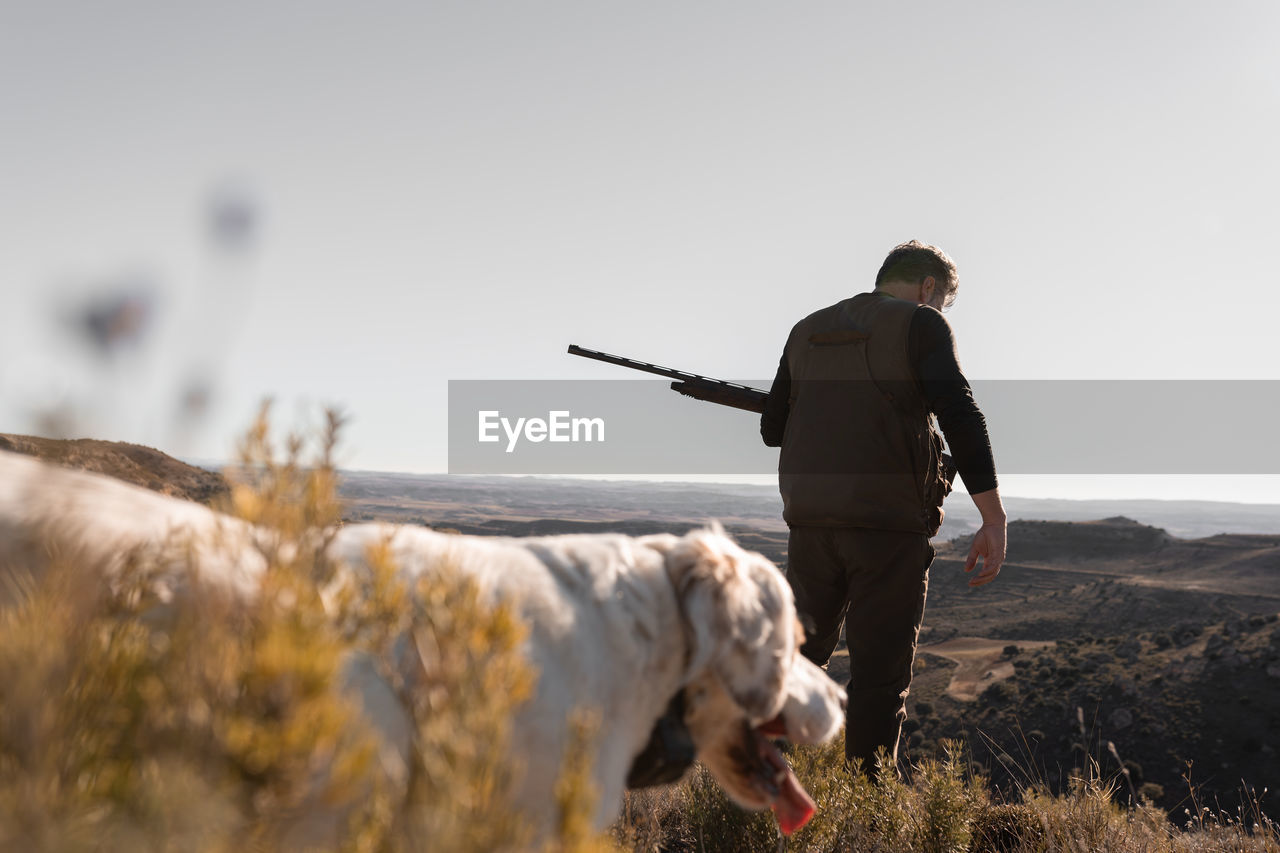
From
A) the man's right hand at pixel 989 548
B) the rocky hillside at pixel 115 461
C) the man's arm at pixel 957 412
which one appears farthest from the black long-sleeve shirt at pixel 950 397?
the rocky hillside at pixel 115 461

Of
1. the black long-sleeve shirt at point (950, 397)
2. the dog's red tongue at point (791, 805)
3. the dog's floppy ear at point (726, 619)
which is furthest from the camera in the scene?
the black long-sleeve shirt at point (950, 397)

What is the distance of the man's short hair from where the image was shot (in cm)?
454

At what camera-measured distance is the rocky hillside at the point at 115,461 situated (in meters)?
1.22

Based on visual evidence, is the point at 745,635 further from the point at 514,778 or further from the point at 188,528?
the point at 188,528

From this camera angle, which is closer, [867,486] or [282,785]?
[282,785]

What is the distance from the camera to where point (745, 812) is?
Result: 12.1 ft

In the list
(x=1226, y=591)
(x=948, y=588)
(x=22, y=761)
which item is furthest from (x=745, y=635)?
(x=1226, y=591)

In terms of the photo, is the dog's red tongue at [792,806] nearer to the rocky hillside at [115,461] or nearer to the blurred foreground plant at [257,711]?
the blurred foreground plant at [257,711]

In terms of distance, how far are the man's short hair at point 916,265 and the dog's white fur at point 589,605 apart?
2947 millimetres

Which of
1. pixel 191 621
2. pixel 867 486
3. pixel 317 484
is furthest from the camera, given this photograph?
pixel 867 486

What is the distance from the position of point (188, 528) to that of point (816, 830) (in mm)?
3115

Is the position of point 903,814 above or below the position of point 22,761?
below

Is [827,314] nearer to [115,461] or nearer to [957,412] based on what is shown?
[957,412]

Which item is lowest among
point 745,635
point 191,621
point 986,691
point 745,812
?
point 986,691
